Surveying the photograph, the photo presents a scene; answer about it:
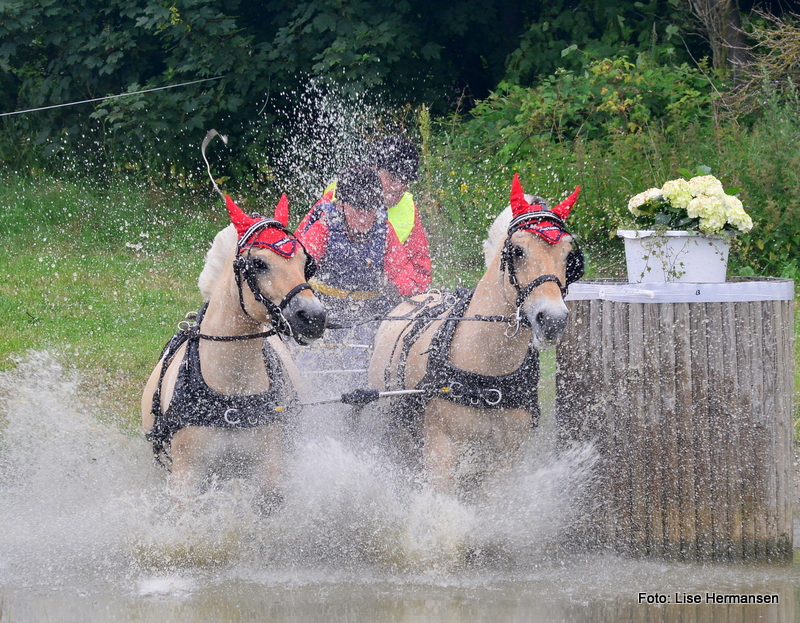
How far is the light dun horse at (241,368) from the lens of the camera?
3.86 metres

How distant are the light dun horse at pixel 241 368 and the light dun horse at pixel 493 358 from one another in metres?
0.57

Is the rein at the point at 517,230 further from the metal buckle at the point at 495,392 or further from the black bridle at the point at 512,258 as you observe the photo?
the metal buckle at the point at 495,392

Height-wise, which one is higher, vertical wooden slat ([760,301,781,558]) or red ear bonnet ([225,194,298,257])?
red ear bonnet ([225,194,298,257])

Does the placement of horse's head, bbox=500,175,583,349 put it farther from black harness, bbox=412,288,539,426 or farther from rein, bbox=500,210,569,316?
black harness, bbox=412,288,539,426

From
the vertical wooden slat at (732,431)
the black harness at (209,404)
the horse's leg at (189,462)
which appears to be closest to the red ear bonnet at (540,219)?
the vertical wooden slat at (732,431)

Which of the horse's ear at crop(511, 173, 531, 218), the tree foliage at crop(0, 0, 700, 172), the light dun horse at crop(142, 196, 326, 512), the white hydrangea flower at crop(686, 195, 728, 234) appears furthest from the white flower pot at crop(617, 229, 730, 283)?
the tree foliage at crop(0, 0, 700, 172)

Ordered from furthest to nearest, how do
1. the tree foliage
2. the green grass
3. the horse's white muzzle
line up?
the tree foliage < the green grass < the horse's white muzzle

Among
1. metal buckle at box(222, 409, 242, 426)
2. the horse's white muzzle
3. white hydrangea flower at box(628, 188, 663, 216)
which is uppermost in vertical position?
white hydrangea flower at box(628, 188, 663, 216)

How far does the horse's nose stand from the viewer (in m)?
3.75

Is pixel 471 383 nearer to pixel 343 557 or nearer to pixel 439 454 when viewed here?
pixel 439 454

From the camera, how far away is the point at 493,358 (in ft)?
13.6

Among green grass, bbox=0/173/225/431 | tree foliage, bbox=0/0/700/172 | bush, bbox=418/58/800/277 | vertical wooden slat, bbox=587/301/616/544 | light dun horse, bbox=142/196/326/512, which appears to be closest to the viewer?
light dun horse, bbox=142/196/326/512

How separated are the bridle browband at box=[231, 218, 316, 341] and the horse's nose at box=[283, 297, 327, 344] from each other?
2cm

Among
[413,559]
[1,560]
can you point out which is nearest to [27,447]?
[1,560]
